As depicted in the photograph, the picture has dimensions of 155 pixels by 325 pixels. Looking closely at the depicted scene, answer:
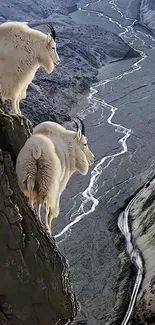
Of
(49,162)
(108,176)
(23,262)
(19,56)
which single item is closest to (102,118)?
(108,176)

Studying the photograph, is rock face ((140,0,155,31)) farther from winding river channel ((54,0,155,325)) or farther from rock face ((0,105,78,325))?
rock face ((0,105,78,325))

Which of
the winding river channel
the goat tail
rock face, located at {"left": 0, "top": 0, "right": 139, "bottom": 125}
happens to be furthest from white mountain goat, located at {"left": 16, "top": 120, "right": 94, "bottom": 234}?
rock face, located at {"left": 0, "top": 0, "right": 139, "bottom": 125}

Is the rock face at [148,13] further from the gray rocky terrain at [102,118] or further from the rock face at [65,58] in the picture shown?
the rock face at [65,58]

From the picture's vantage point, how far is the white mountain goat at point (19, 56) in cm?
1404

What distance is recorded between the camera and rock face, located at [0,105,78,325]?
38.0 ft

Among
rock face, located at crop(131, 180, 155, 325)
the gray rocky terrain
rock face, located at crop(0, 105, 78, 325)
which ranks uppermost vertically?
rock face, located at crop(0, 105, 78, 325)

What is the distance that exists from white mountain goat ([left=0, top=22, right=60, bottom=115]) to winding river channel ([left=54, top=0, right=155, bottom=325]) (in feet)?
43.1

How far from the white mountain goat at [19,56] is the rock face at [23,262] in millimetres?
1127

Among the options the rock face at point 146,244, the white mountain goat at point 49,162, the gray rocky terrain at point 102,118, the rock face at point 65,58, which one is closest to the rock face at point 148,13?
the gray rocky terrain at point 102,118

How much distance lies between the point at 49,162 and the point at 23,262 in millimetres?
2033

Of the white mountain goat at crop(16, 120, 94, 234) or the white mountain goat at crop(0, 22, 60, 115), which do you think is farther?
the white mountain goat at crop(0, 22, 60, 115)

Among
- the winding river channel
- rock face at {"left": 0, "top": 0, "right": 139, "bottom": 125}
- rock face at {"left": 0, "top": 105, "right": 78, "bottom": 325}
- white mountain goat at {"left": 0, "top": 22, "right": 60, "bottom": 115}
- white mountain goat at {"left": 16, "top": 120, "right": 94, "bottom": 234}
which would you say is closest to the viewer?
rock face at {"left": 0, "top": 105, "right": 78, "bottom": 325}

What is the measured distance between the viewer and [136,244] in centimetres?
3111

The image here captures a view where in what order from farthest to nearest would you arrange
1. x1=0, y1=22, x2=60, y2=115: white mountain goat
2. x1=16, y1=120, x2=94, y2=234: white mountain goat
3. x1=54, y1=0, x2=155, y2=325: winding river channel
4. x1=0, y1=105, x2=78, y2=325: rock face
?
x1=54, y1=0, x2=155, y2=325: winding river channel, x1=0, y1=22, x2=60, y2=115: white mountain goat, x1=16, y1=120, x2=94, y2=234: white mountain goat, x1=0, y1=105, x2=78, y2=325: rock face
